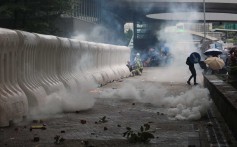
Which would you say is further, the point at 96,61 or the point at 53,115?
the point at 96,61

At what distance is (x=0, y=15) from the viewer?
21938 millimetres

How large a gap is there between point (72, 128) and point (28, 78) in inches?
66.3

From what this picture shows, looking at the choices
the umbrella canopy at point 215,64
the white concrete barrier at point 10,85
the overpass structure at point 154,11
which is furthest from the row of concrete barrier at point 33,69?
the overpass structure at point 154,11

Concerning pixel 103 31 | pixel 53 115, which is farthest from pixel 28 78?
pixel 103 31

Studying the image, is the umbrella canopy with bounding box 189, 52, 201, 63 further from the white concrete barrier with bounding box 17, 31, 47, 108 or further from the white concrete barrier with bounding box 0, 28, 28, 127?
the white concrete barrier with bounding box 0, 28, 28, 127

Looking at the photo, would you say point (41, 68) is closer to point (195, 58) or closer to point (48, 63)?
point (48, 63)

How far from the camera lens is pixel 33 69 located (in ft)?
A: 29.0

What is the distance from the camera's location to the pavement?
19.8 ft

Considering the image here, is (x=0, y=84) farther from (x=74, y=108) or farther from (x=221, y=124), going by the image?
Result: (x=221, y=124)

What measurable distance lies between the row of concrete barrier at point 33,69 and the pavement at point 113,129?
36 centimetres

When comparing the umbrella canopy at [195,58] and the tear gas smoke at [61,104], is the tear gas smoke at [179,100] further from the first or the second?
the umbrella canopy at [195,58]

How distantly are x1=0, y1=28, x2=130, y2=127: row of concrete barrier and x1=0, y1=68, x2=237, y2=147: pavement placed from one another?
0.36 meters

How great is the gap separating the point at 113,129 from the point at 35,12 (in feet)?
52.6

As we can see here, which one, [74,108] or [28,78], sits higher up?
[28,78]
